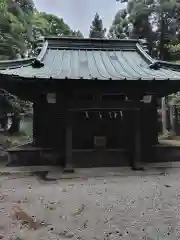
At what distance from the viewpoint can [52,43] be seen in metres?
9.77

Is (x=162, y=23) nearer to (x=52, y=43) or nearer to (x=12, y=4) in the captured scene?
(x=12, y=4)

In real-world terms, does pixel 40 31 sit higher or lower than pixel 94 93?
higher

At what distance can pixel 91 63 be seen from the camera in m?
8.65

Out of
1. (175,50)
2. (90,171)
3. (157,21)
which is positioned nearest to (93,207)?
(90,171)

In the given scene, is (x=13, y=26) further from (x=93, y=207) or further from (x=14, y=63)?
(x=93, y=207)

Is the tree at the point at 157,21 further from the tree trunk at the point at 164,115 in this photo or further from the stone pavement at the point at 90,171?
the stone pavement at the point at 90,171

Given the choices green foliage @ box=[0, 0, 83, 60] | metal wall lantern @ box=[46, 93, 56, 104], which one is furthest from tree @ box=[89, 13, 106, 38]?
metal wall lantern @ box=[46, 93, 56, 104]

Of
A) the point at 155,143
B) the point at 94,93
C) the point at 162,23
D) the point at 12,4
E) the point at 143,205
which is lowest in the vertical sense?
the point at 143,205

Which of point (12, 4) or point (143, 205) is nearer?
point (143, 205)

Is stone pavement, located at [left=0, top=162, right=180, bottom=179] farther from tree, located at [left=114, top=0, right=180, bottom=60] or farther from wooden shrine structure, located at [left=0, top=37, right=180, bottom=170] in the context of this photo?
tree, located at [left=114, top=0, right=180, bottom=60]

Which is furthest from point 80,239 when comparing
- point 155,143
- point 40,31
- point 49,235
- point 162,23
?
point 162,23

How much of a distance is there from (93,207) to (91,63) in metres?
4.76

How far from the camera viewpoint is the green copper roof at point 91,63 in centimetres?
744

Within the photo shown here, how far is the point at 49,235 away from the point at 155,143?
6055 mm
